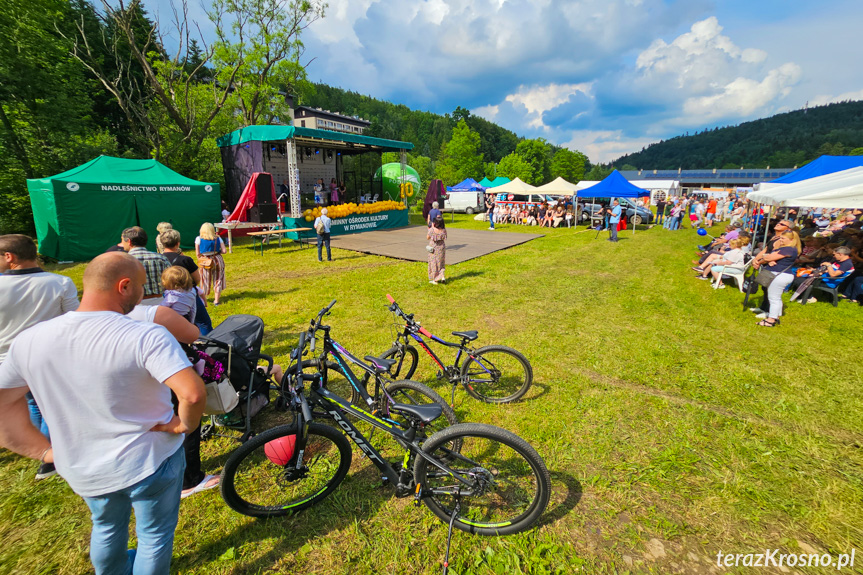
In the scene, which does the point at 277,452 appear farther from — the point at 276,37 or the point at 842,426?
the point at 276,37

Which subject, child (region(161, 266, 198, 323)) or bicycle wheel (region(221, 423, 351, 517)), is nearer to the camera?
bicycle wheel (region(221, 423, 351, 517))

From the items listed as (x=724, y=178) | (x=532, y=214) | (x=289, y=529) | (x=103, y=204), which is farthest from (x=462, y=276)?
(x=724, y=178)

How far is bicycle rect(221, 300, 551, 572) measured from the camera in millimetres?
2512

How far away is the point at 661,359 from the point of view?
529 centimetres

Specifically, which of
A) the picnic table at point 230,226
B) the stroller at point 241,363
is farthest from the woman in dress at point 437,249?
the picnic table at point 230,226

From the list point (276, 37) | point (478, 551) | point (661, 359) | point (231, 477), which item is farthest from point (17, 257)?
point (276, 37)

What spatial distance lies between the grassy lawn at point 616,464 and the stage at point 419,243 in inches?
221

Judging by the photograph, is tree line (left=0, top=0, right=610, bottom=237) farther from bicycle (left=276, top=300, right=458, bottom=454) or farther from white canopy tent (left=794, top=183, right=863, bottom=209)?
white canopy tent (left=794, top=183, right=863, bottom=209)

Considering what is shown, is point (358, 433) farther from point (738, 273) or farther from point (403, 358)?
point (738, 273)

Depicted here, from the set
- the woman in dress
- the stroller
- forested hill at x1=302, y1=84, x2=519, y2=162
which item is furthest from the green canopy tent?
forested hill at x1=302, y1=84, x2=519, y2=162

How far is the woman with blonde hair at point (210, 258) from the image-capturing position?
6.68 metres

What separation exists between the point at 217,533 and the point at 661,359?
18.4ft

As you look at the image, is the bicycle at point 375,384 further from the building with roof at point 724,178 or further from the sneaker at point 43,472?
the building with roof at point 724,178

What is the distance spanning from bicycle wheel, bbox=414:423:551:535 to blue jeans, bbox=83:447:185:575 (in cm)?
144
